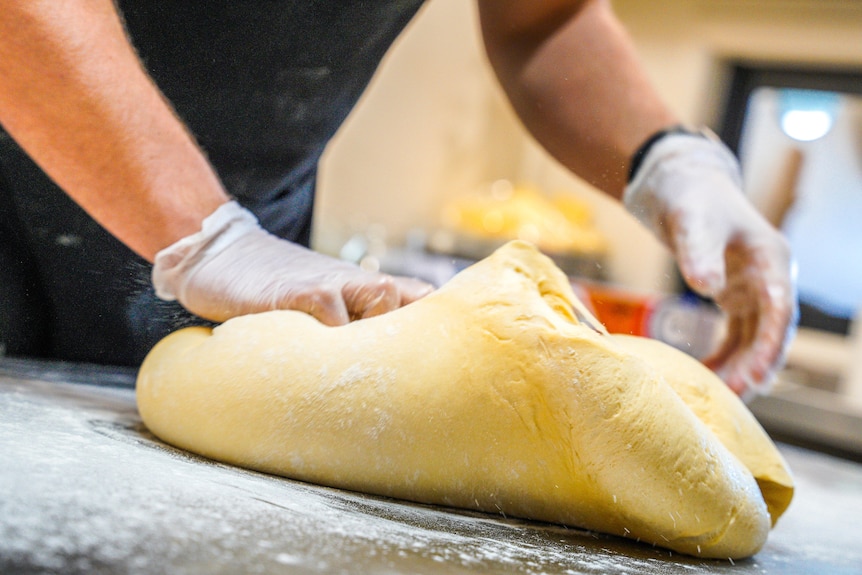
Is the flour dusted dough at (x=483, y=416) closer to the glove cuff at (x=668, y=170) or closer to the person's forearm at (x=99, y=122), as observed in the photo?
the person's forearm at (x=99, y=122)

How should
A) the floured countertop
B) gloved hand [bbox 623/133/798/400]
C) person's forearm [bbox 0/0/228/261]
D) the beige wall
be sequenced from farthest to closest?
the beige wall
gloved hand [bbox 623/133/798/400]
person's forearm [bbox 0/0/228/261]
the floured countertop

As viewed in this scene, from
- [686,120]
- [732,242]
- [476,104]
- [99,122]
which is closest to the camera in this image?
[99,122]

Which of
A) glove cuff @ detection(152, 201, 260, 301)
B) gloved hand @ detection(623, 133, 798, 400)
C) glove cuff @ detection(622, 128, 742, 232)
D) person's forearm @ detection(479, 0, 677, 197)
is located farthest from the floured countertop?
person's forearm @ detection(479, 0, 677, 197)

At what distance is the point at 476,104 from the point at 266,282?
2075 mm

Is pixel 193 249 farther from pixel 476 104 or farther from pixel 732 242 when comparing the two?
pixel 476 104

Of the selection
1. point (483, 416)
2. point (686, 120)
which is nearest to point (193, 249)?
point (483, 416)

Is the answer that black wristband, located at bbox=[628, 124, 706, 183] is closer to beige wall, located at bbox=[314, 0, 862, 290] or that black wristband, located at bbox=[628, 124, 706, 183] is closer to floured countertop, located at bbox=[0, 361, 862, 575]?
beige wall, located at bbox=[314, 0, 862, 290]

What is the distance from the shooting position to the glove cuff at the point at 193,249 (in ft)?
2.09

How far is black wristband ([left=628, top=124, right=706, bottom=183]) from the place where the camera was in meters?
1.16

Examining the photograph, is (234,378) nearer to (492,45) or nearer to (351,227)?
(492,45)

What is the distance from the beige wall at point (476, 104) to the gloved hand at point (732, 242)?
0.41m

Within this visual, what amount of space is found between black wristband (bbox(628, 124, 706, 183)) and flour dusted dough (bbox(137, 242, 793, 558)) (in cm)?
55

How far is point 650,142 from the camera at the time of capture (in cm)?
120

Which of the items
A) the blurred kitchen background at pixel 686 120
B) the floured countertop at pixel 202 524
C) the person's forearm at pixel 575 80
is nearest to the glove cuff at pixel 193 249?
the floured countertop at pixel 202 524
